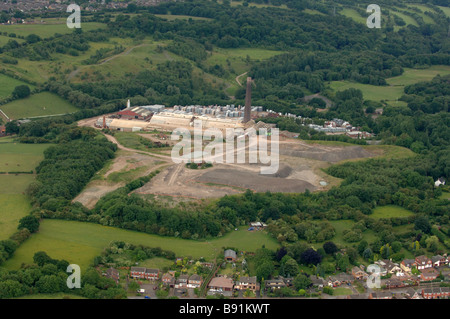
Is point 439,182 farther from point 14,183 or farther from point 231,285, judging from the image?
point 14,183

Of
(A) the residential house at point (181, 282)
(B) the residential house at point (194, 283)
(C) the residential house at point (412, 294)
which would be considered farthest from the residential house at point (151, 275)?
(C) the residential house at point (412, 294)

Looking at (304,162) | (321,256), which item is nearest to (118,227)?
(321,256)

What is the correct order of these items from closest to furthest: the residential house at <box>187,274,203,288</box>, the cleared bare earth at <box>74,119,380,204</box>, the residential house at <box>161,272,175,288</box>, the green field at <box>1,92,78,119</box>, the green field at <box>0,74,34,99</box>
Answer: the residential house at <box>187,274,203,288</box> → the residential house at <box>161,272,175,288</box> → the cleared bare earth at <box>74,119,380,204</box> → the green field at <box>1,92,78,119</box> → the green field at <box>0,74,34,99</box>

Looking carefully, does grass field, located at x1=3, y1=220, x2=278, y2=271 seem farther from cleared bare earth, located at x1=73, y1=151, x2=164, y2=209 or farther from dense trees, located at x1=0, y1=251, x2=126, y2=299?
cleared bare earth, located at x1=73, y1=151, x2=164, y2=209

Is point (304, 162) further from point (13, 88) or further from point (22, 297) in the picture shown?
point (13, 88)

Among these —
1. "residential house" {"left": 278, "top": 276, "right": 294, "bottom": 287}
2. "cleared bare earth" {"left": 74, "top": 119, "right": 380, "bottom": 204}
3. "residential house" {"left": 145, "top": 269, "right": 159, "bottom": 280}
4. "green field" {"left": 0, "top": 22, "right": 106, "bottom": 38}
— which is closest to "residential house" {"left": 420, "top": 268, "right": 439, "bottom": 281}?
"residential house" {"left": 278, "top": 276, "right": 294, "bottom": 287}

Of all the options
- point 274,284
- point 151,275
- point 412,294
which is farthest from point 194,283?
point 412,294

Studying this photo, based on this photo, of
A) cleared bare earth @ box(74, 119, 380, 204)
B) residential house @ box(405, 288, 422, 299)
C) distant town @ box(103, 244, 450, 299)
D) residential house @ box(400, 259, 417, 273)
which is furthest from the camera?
cleared bare earth @ box(74, 119, 380, 204)

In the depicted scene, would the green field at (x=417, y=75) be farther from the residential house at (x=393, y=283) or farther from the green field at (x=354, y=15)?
the residential house at (x=393, y=283)
